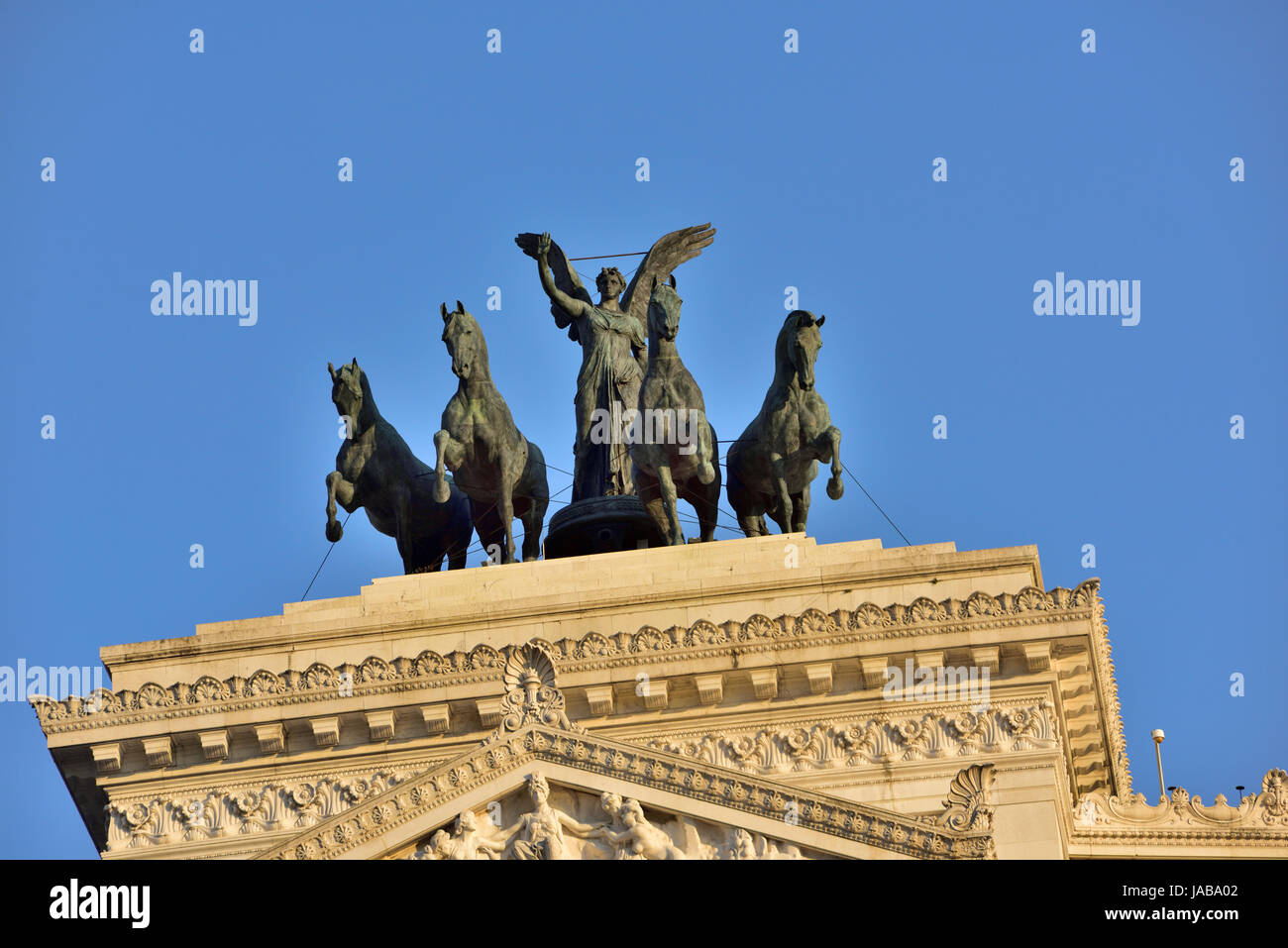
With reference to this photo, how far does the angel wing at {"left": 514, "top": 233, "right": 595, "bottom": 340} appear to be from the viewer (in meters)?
38.3

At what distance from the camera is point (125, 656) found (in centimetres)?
3114

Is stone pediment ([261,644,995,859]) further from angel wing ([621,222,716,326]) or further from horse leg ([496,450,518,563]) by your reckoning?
angel wing ([621,222,716,326])

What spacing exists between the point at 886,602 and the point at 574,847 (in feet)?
44.7

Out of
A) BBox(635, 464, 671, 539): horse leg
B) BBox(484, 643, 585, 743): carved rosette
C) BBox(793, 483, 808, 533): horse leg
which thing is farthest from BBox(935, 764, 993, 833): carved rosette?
BBox(635, 464, 671, 539): horse leg

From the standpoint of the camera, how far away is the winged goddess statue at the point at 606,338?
36.7 meters

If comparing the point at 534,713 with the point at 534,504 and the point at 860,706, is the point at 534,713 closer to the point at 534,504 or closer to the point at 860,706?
the point at 860,706

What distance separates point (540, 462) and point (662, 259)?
5132mm

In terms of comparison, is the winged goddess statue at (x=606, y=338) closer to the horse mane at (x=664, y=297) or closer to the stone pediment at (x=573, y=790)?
the horse mane at (x=664, y=297)

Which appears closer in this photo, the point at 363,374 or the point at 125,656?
the point at 125,656

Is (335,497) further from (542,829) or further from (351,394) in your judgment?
(542,829)
